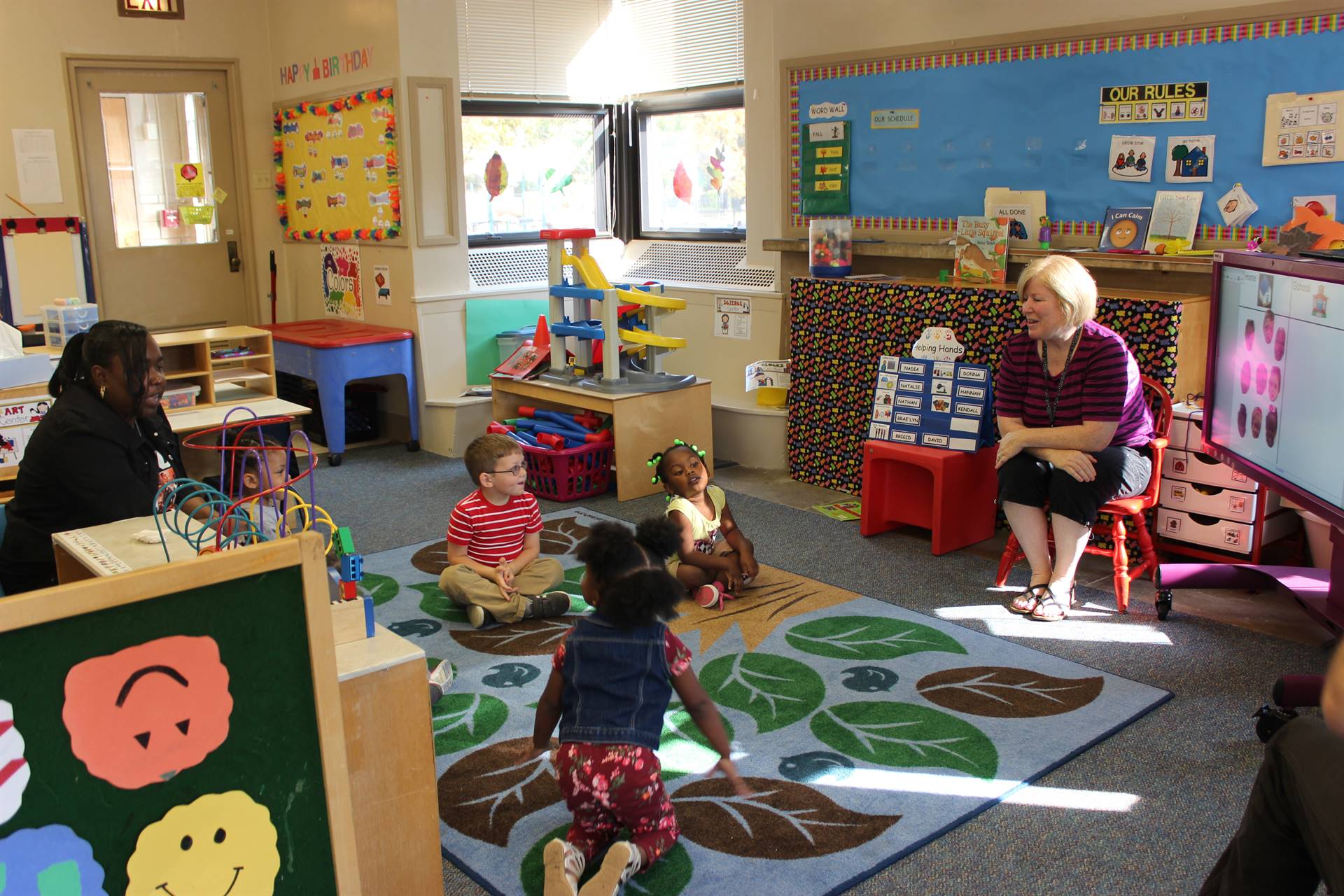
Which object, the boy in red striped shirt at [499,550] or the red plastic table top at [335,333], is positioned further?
the red plastic table top at [335,333]

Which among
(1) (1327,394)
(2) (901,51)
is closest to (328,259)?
(2) (901,51)

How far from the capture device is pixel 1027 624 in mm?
3510

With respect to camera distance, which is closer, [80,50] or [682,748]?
[682,748]

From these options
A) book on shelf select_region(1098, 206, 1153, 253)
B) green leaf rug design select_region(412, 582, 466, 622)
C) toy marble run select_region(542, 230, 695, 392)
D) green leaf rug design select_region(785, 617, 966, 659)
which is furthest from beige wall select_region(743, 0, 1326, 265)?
green leaf rug design select_region(412, 582, 466, 622)

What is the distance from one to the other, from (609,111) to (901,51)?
6.97 feet

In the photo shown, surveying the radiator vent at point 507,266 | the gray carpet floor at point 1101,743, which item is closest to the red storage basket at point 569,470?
the gray carpet floor at point 1101,743

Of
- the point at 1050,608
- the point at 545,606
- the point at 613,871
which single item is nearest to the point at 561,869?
the point at 613,871

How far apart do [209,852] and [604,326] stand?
12.1ft

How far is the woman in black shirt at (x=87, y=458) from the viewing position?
2.75 meters

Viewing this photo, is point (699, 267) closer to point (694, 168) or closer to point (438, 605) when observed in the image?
point (694, 168)

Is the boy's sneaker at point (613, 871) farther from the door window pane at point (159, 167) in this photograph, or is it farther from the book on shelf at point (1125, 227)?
the door window pane at point (159, 167)

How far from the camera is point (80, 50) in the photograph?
601cm

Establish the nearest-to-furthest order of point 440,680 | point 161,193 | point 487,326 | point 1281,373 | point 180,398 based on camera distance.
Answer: point 1281,373 < point 440,680 < point 180,398 < point 487,326 < point 161,193

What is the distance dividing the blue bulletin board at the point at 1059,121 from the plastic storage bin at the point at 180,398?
107 inches
